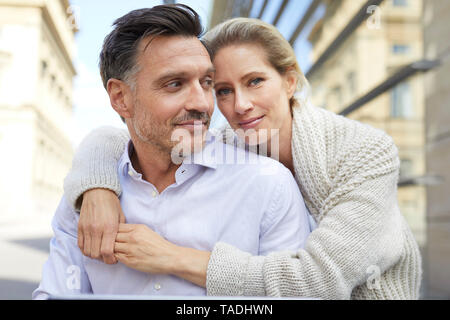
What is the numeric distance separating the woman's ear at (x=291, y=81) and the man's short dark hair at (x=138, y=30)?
25 cm

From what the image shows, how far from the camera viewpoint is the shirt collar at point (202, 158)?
0.90 metres

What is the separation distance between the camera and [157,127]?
0.87m

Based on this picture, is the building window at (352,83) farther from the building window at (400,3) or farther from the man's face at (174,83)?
the man's face at (174,83)

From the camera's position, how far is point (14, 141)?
88cm

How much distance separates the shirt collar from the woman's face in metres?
0.07

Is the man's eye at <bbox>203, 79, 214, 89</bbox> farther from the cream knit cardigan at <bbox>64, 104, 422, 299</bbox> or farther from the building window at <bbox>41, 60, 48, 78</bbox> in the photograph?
the building window at <bbox>41, 60, 48, 78</bbox>

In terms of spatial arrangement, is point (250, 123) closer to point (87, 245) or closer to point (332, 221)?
point (332, 221)

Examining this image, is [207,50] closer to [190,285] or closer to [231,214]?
[231,214]

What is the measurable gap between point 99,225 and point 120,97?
0.96 ft

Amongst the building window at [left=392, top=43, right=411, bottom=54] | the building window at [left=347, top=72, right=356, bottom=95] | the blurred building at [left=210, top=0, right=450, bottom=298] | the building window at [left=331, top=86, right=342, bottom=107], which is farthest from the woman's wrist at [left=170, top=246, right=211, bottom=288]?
the building window at [left=392, top=43, right=411, bottom=54]

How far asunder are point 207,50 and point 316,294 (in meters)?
0.53

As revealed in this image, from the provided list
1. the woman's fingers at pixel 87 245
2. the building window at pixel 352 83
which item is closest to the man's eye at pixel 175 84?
the woman's fingers at pixel 87 245

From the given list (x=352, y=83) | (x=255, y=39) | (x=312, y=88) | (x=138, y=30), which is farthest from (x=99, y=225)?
(x=352, y=83)
